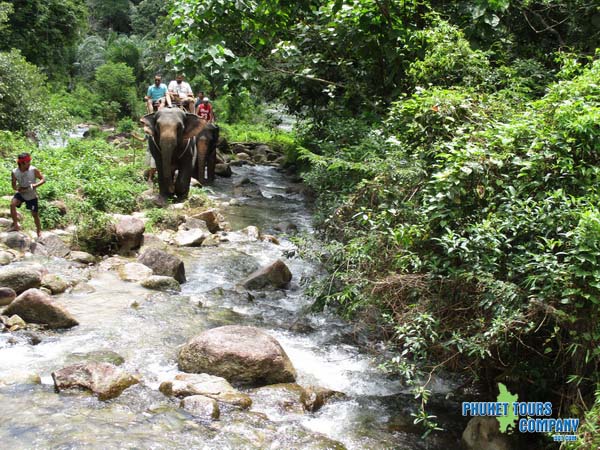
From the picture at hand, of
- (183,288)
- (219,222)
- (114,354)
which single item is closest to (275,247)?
(219,222)

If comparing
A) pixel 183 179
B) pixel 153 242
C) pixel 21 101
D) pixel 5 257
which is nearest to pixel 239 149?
pixel 21 101

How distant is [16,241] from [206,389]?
4.10 meters

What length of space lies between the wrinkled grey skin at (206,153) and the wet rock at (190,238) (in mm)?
5030

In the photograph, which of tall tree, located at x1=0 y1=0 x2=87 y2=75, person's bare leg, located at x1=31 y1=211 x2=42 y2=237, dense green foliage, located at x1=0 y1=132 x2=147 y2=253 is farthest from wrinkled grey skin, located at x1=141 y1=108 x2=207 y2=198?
tall tree, located at x1=0 y1=0 x2=87 y2=75

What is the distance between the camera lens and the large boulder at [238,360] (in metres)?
4.94

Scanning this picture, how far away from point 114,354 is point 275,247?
477 cm

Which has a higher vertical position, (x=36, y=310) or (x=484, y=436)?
(x=36, y=310)

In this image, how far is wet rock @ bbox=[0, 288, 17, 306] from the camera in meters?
5.80

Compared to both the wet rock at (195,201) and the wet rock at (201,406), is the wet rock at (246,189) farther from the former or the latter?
the wet rock at (201,406)

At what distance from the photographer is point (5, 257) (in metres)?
6.84

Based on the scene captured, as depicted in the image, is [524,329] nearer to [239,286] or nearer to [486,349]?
[486,349]

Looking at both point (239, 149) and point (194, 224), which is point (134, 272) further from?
point (239, 149)

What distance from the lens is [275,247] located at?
9.71m

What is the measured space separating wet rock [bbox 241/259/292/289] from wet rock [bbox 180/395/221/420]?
314 cm
